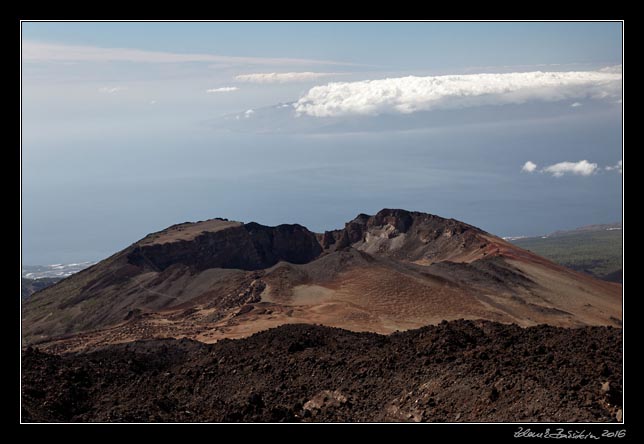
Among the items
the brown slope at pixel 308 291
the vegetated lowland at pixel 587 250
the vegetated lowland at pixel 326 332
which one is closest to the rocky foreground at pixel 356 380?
the vegetated lowland at pixel 326 332

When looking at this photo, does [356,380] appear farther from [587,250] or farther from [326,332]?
[587,250]

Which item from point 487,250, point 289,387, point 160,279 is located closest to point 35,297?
point 160,279

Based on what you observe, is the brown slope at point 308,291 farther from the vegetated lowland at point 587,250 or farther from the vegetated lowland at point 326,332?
the vegetated lowland at point 587,250

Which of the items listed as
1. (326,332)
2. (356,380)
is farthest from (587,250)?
(356,380)

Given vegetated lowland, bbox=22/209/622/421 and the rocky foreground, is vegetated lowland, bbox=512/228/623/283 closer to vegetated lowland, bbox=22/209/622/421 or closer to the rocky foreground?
vegetated lowland, bbox=22/209/622/421

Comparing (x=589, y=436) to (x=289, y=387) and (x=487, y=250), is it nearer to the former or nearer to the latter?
(x=289, y=387)
